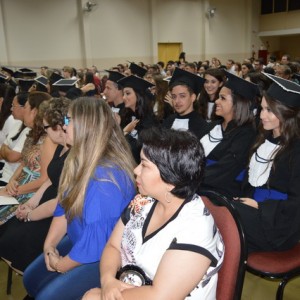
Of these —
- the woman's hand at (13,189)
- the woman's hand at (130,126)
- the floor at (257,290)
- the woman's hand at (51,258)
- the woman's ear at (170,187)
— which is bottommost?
the floor at (257,290)

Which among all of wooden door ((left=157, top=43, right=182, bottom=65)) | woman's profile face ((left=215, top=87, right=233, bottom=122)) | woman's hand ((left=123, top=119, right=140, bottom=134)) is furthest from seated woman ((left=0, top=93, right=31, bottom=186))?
wooden door ((left=157, top=43, right=182, bottom=65))

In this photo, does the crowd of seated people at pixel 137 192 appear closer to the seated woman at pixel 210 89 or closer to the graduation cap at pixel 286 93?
the graduation cap at pixel 286 93

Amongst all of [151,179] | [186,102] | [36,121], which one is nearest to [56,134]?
[36,121]

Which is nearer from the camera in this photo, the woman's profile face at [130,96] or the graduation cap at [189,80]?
the graduation cap at [189,80]

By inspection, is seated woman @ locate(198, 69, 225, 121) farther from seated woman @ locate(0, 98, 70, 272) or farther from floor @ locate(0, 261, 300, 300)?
seated woman @ locate(0, 98, 70, 272)

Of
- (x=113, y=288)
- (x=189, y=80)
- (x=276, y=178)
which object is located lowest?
(x=113, y=288)

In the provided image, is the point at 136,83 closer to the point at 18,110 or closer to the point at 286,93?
the point at 18,110

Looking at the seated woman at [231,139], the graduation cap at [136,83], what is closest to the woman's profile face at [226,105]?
the seated woman at [231,139]

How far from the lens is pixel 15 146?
327 cm

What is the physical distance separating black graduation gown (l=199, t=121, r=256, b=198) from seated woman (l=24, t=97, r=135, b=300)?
1.22 meters

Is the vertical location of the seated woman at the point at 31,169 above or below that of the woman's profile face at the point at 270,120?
below

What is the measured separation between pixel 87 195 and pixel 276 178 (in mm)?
1303

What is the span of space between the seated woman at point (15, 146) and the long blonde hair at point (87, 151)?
1.54 metres

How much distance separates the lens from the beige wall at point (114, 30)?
1293cm
